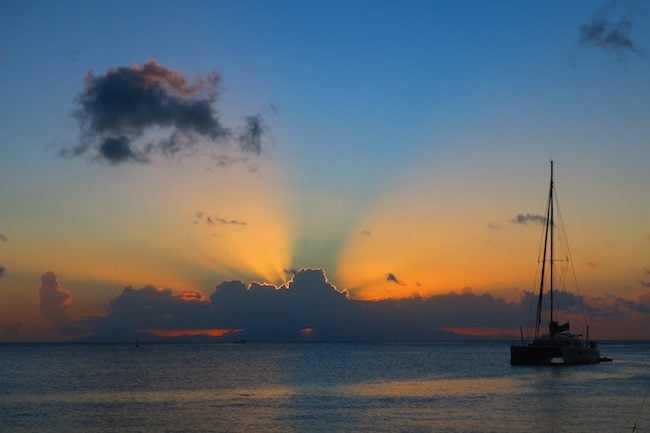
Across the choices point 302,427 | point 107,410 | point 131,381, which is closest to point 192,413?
point 107,410

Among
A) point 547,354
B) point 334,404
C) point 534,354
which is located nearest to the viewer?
point 334,404

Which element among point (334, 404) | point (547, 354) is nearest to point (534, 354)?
point (547, 354)

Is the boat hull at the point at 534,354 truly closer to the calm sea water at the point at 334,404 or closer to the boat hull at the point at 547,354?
the boat hull at the point at 547,354

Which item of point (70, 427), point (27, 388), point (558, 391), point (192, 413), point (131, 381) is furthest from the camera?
point (131, 381)

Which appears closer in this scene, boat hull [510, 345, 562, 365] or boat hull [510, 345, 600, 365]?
boat hull [510, 345, 562, 365]

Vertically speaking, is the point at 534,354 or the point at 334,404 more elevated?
the point at 534,354

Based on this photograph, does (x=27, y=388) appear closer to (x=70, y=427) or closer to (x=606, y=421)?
(x=70, y=427)

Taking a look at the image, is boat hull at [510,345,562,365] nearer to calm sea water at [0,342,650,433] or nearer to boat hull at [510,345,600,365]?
boat hull at [510,345,600,365]

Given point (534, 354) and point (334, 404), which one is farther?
point (534, 354)

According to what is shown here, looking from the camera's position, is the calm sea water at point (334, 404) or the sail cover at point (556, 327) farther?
the sail cover at point (556, 327)

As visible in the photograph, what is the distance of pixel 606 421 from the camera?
5797 cm

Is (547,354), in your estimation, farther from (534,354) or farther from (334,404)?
(334,404)

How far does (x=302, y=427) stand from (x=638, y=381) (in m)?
64.4

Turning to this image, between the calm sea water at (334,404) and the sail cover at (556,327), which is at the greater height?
the sail cover at (556,327)
